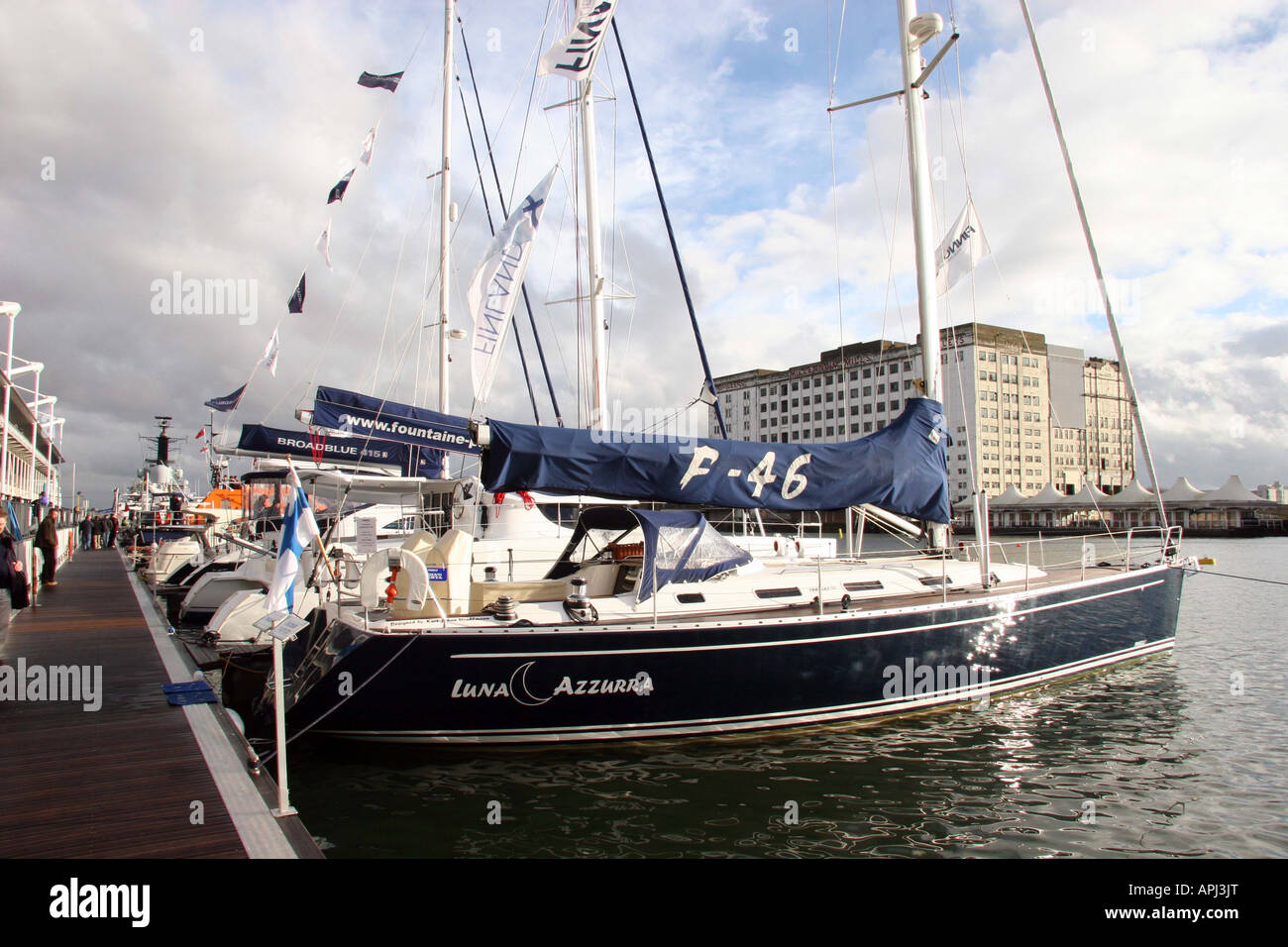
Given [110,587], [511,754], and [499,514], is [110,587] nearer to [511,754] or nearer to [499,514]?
[499,514]

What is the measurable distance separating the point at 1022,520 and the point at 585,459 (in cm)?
10900

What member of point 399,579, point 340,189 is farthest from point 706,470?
point 340,189

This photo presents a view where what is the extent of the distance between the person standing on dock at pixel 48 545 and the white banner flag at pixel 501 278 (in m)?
12.7

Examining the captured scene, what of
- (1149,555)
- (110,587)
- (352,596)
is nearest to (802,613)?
(352,596)

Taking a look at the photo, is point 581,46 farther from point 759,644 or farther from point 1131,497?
point 1131,497

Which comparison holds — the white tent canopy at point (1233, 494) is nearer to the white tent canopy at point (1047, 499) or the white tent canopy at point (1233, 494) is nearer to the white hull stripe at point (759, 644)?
the white tent canopy at point (1047, 499)

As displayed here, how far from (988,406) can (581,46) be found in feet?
326

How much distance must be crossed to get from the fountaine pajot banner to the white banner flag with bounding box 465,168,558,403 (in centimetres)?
305

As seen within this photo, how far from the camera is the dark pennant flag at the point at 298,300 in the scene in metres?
17.0

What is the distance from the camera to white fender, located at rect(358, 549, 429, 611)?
8984 mm

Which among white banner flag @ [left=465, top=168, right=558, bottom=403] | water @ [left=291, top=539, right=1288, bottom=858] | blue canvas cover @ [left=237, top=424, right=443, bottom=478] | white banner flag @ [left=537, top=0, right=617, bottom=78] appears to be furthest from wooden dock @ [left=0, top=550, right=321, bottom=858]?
white banner flag @ [left=537, top=0, right=617, bottom=78]

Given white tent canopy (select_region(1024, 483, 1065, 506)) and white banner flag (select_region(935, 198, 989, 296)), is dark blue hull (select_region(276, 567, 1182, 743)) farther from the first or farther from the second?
white tent canopy (select_region(1024, 483, 1065, 506))

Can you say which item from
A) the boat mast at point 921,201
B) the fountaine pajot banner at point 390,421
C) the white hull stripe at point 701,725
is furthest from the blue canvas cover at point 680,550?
the boat mast at point 921,201

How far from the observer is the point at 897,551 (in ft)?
40.2
